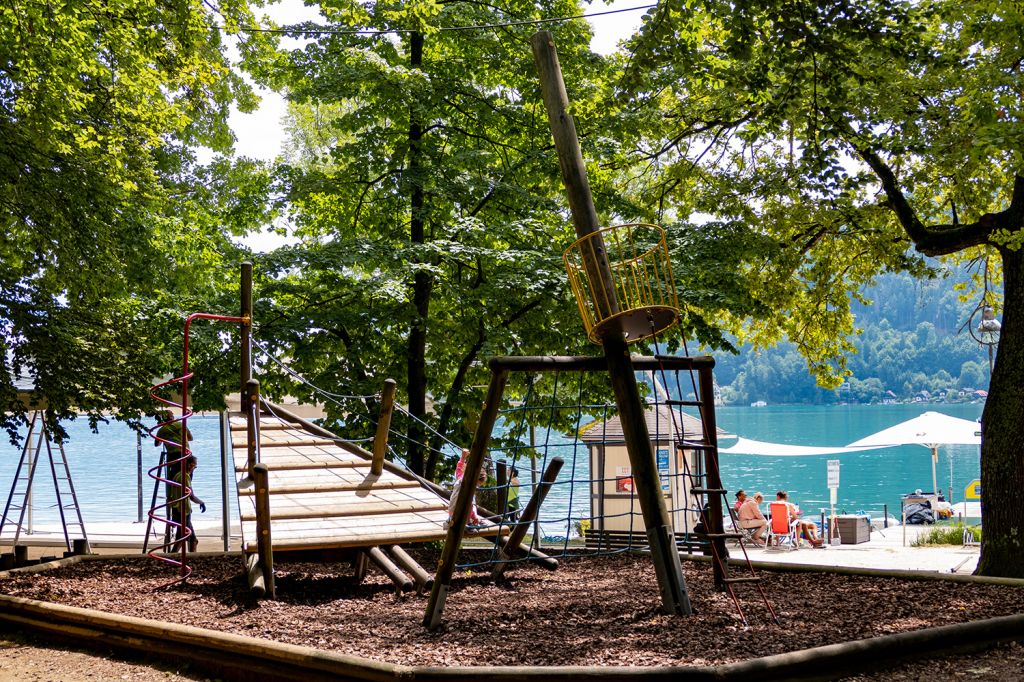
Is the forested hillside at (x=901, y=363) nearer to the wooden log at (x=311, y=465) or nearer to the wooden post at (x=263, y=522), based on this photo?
the wooden log at (x=311, y=465)

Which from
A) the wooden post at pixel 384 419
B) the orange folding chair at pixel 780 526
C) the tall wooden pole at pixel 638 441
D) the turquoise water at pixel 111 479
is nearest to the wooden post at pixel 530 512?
the tall wooden pole at pixel 638 441

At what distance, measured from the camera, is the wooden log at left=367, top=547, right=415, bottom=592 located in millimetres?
7906

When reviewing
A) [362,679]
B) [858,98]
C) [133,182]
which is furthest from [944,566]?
[133,182]

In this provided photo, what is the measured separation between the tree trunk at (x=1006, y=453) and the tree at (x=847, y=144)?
14mm

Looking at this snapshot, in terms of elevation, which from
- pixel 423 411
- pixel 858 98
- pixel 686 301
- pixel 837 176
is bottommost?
pixel 423 411

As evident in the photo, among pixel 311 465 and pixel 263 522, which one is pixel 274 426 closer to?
pixel 311 465

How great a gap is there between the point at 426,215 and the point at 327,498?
211 inches

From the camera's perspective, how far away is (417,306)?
13.6 meters

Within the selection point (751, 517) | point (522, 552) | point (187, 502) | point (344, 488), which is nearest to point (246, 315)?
point (187, 502)

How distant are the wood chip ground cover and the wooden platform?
1.84ft

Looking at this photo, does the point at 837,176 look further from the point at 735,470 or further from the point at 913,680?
the point at 735,470

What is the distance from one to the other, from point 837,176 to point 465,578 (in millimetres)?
6269

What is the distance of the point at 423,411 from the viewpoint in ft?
46.1

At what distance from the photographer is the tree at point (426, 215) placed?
1251 cm
